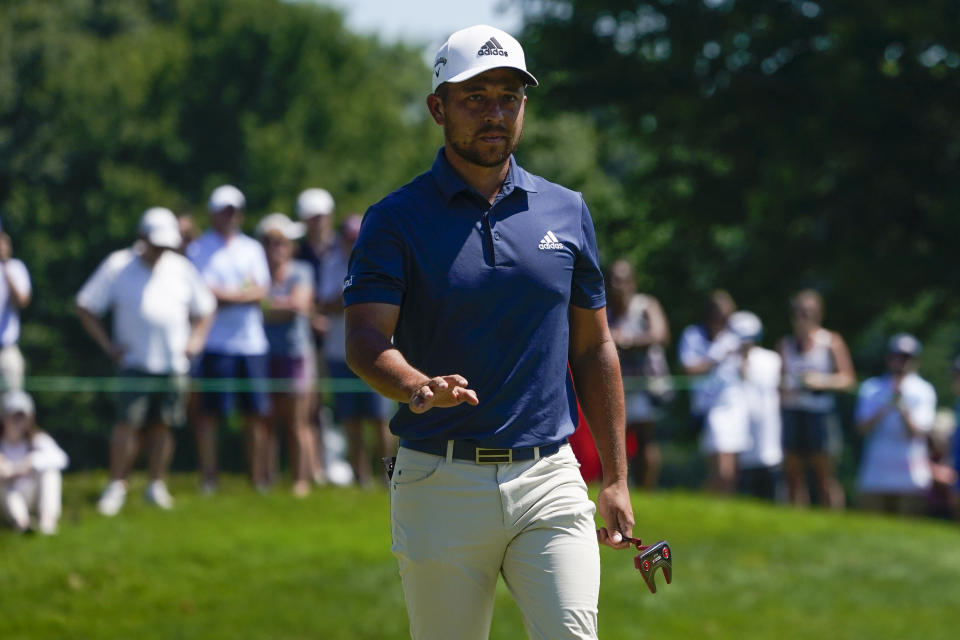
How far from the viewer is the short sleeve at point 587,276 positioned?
15.9ft

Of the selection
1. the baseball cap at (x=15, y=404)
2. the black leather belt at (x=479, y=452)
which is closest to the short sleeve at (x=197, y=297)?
the baseball cap at (x=15, y=404)

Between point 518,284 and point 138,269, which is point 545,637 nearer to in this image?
point 518,284

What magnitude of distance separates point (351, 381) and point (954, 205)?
27.4ft

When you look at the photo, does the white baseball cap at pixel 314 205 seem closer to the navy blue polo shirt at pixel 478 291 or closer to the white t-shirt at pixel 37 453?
the white t-shirt at pixel 37 453

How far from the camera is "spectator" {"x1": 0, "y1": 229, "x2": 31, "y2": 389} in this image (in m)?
11.3

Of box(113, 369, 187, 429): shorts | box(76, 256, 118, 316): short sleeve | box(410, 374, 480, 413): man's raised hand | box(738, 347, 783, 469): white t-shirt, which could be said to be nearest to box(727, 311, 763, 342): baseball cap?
box(738, 347, 783, 469): white t-shirt

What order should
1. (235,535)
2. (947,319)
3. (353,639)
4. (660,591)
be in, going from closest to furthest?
(353,639) < (235,535) < (660,591) < (947,319)

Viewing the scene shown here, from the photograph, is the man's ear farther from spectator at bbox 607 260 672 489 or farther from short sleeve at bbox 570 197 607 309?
spectator at bbox 607 260 672 489

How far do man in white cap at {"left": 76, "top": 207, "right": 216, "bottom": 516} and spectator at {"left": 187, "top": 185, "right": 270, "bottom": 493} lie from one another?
1.01ft

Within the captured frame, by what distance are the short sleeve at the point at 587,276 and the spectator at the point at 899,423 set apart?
9870 mm

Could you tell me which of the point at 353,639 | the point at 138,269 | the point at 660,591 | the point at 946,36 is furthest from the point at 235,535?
the point at 946,36

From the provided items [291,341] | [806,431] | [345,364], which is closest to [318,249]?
[291,341]

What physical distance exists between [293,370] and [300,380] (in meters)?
0.10

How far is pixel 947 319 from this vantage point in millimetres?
20672
